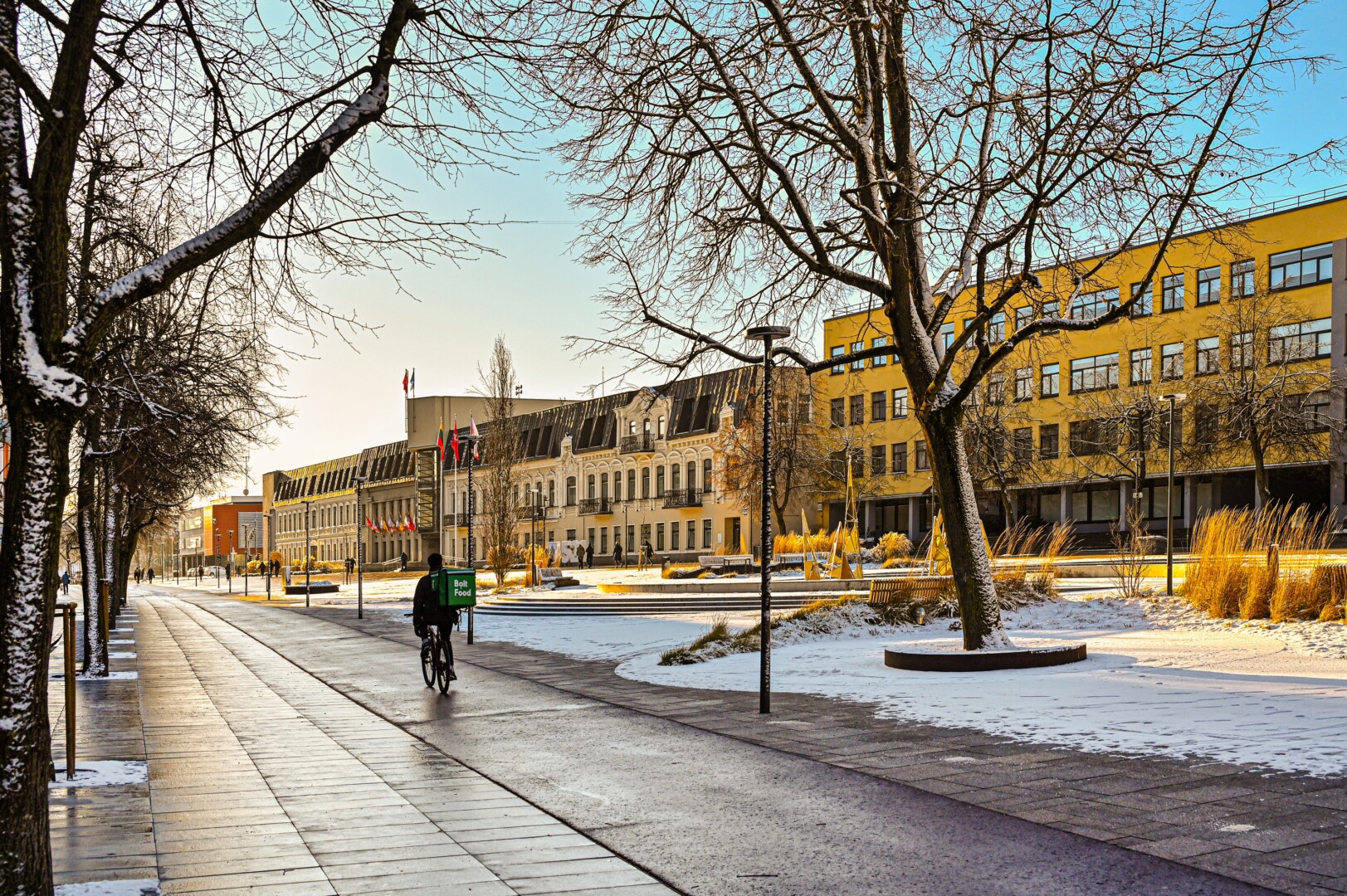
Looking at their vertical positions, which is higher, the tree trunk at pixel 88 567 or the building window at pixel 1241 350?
the building window at pixel 1241 350

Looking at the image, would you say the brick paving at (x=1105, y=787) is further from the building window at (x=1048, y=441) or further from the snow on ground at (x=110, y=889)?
the building window at (x=1048, y=441)

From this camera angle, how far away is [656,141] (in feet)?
56.7

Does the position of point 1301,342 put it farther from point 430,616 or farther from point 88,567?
point 88,567

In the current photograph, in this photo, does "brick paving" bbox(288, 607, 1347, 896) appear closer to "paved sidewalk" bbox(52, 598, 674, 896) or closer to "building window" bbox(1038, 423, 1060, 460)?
"paved sidewalk" bbox(52, 598, 674, 896)

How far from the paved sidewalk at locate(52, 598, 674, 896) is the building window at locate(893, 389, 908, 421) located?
61.7 metres

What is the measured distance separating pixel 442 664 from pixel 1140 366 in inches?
1959

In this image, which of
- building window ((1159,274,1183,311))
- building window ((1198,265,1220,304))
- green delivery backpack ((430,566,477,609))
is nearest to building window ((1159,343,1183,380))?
building window ((1159,274,1183,311))

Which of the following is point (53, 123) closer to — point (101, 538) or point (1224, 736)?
point (1224, 736)

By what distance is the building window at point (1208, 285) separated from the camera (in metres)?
55.3

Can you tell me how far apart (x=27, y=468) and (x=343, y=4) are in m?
3.48

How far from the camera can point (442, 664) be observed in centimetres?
1619

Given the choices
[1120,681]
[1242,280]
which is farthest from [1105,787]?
[1242,280]

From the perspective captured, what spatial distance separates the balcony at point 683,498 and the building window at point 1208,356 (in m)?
31.6

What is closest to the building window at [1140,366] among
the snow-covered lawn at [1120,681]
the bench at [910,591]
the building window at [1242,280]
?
the building window at [1242,280]
